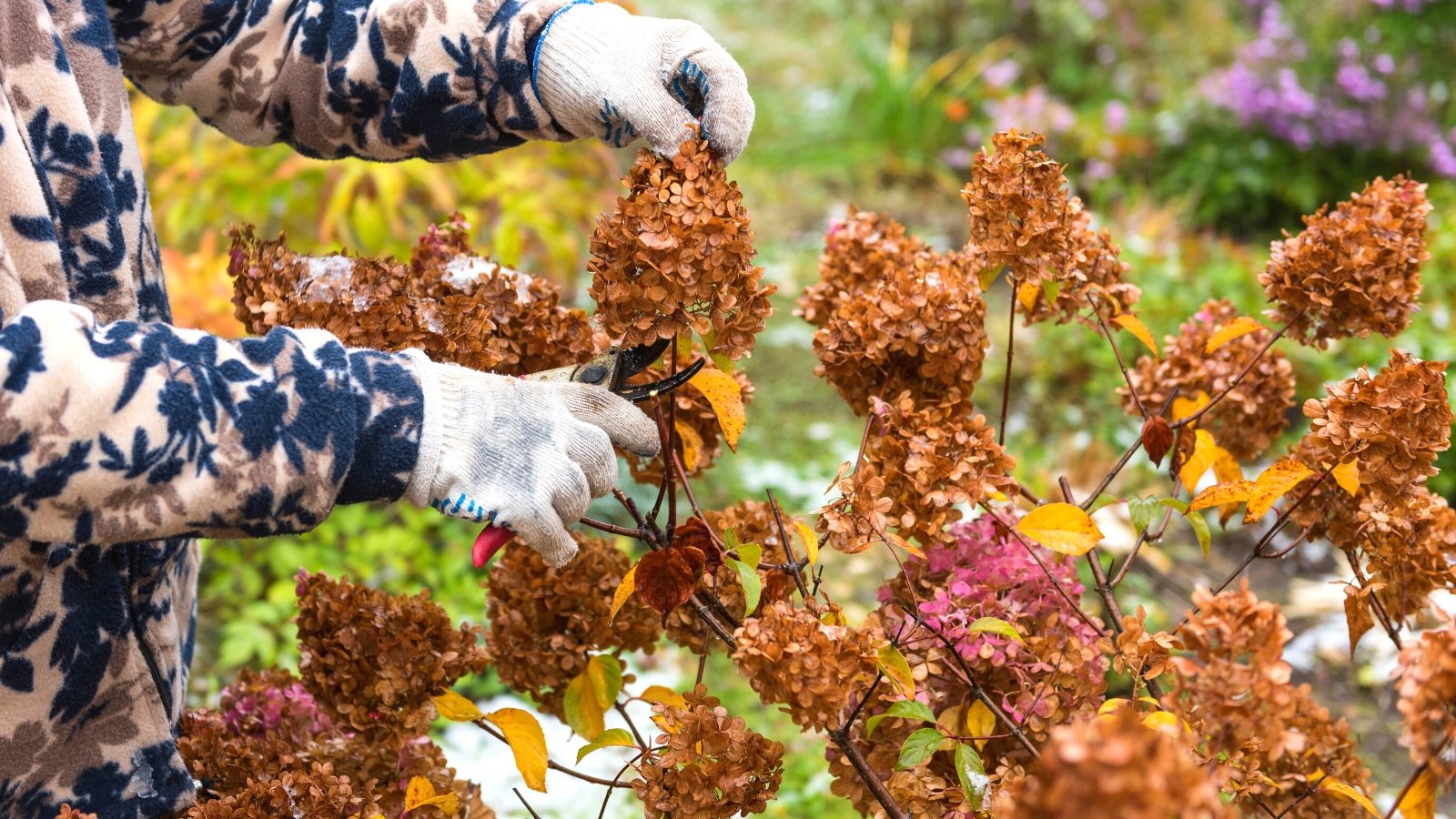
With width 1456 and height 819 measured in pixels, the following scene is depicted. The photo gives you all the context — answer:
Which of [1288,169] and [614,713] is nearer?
[614,713]

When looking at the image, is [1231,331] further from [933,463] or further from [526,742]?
[526,742]

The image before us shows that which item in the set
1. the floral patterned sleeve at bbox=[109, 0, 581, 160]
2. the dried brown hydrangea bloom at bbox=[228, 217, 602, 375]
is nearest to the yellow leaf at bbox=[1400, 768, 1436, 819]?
the dried brown hydrangea bloom at bbox=[228, 217, 602, 375]

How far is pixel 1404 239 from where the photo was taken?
1.30 meters

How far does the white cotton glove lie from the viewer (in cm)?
104

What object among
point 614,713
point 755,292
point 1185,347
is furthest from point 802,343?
point 755,292

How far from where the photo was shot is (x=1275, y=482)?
118cm

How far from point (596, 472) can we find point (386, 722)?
1.62 feet

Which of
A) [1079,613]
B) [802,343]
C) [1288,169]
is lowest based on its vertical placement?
[1079,613]

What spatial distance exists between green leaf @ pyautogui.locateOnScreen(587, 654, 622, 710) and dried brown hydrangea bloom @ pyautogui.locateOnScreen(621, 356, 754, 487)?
23 cm

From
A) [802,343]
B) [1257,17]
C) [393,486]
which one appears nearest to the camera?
[393,486]

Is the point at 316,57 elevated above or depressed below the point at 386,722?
above

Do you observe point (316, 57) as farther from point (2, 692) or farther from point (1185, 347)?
point (1185, 347)

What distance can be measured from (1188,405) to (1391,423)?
0.35 meters

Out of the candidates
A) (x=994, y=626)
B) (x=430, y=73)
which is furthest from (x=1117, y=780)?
(x=430, y=73)
